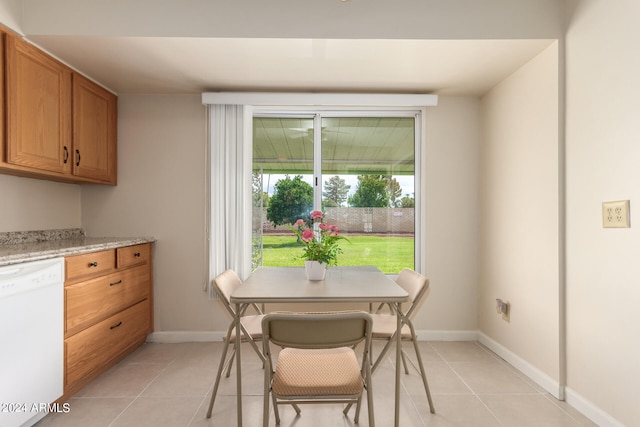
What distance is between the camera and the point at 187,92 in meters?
3.37

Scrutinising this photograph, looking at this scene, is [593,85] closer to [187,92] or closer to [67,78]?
[187,92]

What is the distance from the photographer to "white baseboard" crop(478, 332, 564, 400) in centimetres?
237

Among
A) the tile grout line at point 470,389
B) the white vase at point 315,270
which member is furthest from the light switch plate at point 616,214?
the white vase at point 315,270

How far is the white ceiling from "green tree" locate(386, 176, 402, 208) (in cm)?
85

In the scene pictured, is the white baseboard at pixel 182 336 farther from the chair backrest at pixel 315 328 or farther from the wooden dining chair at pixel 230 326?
the chair backrest at pixel 315 328

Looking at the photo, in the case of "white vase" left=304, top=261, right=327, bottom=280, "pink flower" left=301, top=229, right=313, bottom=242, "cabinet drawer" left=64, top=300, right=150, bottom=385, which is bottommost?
"cabinet drawer" left=64, top=300, right=150, bottom=385

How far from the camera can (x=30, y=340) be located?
190 cm

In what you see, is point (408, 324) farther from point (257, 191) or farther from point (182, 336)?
point (182, 336)

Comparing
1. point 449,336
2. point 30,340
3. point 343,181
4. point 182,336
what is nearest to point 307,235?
point 343,181

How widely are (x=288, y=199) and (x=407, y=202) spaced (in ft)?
Answer: 3.85

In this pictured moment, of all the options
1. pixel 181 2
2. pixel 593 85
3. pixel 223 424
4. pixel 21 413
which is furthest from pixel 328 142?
pixel 21 413

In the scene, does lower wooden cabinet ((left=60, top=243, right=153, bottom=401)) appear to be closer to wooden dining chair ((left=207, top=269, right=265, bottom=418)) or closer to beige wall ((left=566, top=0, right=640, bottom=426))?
wooden dining chair ((left=207, top=269, right=265, bottom=418))

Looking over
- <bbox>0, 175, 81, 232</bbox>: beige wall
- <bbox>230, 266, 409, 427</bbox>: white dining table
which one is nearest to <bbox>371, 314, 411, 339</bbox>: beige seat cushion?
<bbox>230, 266, 409, 427</bbox>: white dining table

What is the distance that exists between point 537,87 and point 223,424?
9.81 feet
